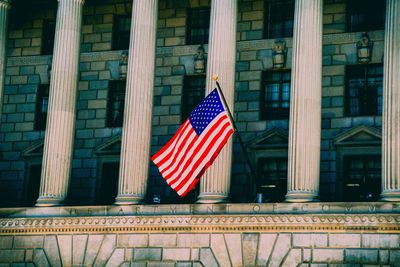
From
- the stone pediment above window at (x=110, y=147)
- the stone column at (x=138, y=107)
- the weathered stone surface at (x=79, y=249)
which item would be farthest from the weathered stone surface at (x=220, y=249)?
the stone pediment above window at (x=110, y=147)

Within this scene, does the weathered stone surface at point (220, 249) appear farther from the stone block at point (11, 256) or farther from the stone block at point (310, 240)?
the stone block at point (11, 256)

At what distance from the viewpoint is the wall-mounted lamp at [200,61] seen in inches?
1784

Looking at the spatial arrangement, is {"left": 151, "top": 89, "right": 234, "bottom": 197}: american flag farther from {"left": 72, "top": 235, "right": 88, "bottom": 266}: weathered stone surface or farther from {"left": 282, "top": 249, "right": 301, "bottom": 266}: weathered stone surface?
{"left": 72, "top": 235, "right": 88, "bottom": 266}: weathered stone surface

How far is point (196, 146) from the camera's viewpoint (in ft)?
121

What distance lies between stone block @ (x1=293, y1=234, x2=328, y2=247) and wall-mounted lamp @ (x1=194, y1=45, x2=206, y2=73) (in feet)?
39.9

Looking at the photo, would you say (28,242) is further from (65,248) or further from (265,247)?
(265,247)

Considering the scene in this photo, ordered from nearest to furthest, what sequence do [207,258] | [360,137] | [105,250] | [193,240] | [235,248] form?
[235,248], [207,258], [193,240], [105,250], [360,137]

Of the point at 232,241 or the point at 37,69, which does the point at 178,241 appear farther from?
the point at 37,69

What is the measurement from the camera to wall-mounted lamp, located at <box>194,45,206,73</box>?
149 feet

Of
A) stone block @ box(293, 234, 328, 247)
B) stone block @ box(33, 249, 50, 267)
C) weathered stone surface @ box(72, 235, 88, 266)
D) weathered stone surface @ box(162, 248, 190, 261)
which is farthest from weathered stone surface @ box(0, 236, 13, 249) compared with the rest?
stone block @ box(293, 234, 328, 247)

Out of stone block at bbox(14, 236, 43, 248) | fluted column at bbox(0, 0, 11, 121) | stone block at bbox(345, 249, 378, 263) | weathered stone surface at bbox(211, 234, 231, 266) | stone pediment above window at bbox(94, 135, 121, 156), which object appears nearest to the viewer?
stone block at bbox(345, 249, 378, 263)

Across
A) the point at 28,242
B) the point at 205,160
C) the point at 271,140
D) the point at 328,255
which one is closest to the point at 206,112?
the point at 205,160

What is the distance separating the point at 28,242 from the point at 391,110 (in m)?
17.4

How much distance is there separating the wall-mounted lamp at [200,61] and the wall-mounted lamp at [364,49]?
7.81 metres
